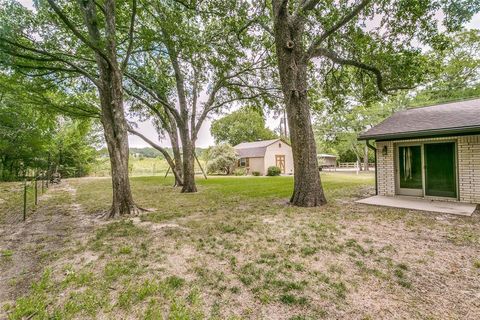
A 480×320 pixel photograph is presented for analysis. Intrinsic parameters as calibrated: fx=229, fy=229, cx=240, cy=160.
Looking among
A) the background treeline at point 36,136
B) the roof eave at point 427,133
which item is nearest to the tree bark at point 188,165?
the background treeline at point 36,136

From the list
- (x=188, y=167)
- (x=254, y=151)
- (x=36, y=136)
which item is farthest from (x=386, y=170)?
(x=36, y=136)

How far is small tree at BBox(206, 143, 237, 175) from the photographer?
81.3ft

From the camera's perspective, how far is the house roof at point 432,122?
20.8ft

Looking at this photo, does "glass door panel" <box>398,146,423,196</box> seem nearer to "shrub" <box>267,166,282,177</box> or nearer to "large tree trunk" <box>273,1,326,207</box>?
"large tree trunk" <box>273,1,326,207</box>

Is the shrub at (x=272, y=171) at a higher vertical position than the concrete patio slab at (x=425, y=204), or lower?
higher

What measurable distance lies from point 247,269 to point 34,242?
421 centimetres

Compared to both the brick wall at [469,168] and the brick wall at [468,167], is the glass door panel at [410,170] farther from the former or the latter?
the brick wall at [469,168]

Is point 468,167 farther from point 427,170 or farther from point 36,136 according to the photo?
point 36,136

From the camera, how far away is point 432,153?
734 cm

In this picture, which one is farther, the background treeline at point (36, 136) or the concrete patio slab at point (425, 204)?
the background treeline at point (36, 136)

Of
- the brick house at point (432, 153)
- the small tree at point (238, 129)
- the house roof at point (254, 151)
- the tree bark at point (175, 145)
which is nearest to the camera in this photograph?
the brick house at point (432, 153)

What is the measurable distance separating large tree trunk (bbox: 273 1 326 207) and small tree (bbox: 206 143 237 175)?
58.6ft

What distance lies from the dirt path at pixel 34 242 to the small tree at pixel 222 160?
17.9 metres

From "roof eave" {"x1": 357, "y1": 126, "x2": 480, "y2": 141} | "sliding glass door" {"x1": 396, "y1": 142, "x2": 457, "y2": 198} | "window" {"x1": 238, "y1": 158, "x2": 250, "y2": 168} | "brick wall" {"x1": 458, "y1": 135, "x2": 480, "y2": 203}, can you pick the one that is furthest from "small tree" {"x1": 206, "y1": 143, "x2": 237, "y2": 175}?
"brick wall" {"x1": 458, "y1": 135, "x2": 480, "y2": 203}
